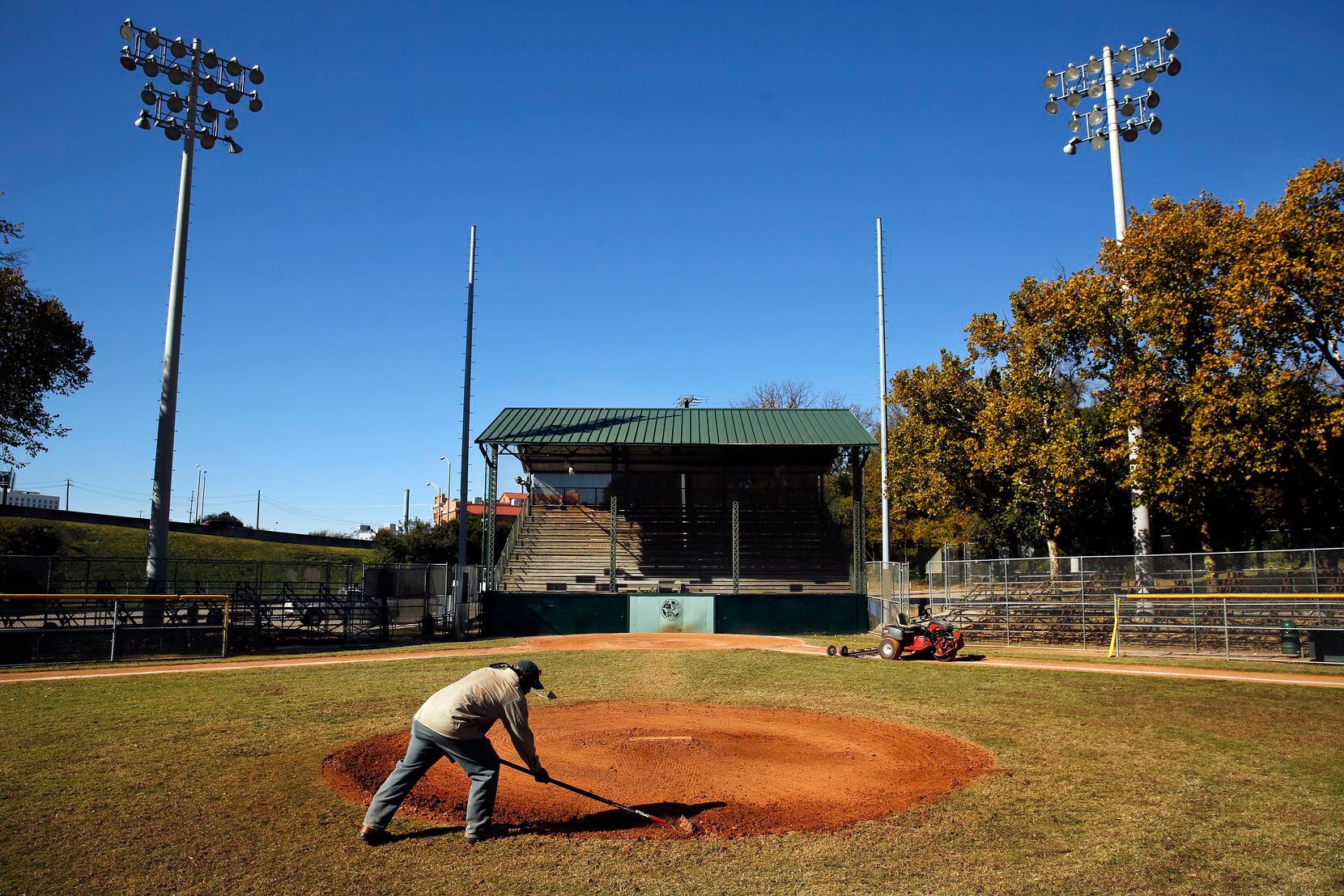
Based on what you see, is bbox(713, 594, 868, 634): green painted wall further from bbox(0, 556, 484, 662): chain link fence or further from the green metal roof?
bbox(0, 556, 484, 662): chain link fence

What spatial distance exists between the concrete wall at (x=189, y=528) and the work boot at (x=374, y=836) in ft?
138

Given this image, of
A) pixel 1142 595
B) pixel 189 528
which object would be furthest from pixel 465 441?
pixel 189 528

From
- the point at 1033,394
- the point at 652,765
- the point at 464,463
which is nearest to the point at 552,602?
the point at 464,463

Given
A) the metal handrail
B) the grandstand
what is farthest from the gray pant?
the metal handrail

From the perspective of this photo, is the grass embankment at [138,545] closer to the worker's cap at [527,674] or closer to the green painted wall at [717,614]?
the green painted wall at [717,614]

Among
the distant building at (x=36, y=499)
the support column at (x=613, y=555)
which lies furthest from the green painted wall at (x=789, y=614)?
the distant building at (x=36, y=499)

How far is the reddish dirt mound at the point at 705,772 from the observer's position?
870 cm

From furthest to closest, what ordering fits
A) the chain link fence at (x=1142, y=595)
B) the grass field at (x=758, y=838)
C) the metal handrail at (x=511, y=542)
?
the metal handrail at (x=511, y=542), the chain link fence at (x=1142, y=595), the grass field at (x=758, y=838)

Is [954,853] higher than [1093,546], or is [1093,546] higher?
[1093,546]

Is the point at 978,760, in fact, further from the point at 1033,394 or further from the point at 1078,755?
the point at 1033,394

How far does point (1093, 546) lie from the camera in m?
38.1

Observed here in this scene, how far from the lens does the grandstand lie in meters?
33.1

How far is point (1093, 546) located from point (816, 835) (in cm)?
3472

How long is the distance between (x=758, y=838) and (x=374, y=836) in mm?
3530
